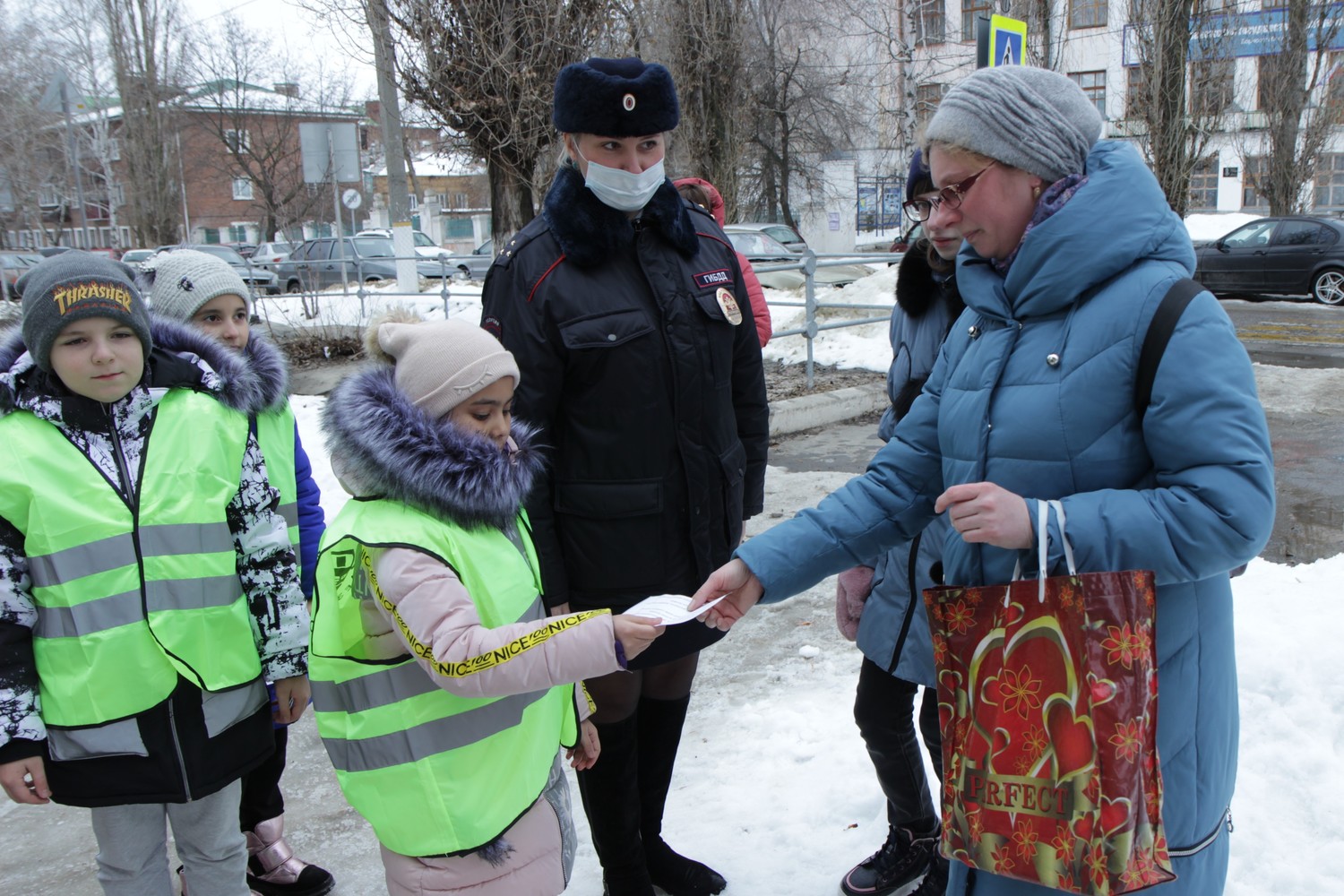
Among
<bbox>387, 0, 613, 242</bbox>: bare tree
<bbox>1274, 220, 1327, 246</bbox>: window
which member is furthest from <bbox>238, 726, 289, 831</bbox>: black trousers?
<bbox>1274, 220, 1327, 246</bbox>: window

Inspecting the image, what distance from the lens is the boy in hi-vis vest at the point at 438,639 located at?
184 centimetres

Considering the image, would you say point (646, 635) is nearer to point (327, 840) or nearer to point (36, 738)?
point (36, 738)

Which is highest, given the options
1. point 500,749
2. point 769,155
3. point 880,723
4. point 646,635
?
point 769,155

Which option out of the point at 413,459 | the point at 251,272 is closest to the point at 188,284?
the point at 413,459

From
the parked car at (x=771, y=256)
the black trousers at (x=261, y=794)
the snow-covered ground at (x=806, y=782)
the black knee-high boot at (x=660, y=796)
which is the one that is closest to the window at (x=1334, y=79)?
the parked car at (x=771, y=256)

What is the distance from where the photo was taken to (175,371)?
2377mm

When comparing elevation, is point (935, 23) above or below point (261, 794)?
above

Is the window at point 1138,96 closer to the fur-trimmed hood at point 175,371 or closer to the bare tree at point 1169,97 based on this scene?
the bare tree at point 1169,97

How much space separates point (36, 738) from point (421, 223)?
4716 cm

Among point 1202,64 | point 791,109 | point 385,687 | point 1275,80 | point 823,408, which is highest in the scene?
point 791,109

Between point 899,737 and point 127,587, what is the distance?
1873 mm

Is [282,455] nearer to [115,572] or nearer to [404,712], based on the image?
[115,572]

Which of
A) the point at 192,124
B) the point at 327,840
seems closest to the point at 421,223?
the point at 192,124

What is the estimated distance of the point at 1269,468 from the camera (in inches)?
59.2
